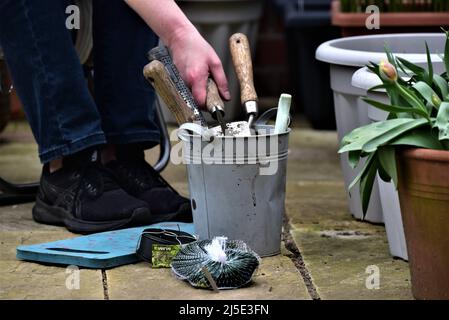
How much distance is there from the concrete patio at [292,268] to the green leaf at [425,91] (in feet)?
1.22

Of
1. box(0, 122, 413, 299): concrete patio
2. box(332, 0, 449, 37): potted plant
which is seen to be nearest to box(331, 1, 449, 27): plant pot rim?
box(332, 0, 449, 37): potted plant

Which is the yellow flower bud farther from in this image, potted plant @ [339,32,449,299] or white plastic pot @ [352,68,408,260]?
white plastic pot @ [352,68,408,260]

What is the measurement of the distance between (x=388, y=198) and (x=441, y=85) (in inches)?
13.1

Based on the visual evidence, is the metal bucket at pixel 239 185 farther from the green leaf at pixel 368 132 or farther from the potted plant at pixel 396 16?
the potted plant at pixel 396 16

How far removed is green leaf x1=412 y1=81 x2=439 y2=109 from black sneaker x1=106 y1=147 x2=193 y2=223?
31.0 inches

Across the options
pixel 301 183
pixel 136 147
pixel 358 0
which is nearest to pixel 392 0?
pixel 358 0

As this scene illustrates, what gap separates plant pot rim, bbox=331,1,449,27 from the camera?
→ 8.88ft

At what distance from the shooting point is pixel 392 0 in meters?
2.81

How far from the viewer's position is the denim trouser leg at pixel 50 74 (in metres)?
2.19

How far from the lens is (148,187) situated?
2.37 m

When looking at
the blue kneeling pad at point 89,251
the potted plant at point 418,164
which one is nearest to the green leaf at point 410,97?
the potted plant at point 418,164

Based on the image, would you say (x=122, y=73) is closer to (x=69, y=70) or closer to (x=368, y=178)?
Answer: (x=69, y=70)

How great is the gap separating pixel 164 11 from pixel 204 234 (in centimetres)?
48
